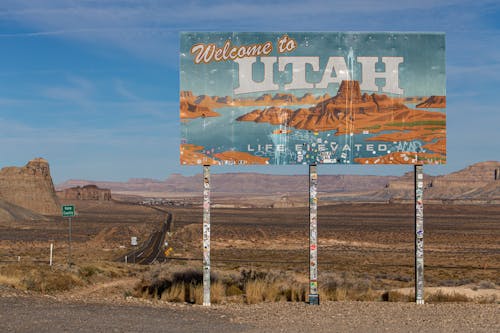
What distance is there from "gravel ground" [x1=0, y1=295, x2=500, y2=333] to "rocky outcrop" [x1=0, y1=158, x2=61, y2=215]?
11360cm

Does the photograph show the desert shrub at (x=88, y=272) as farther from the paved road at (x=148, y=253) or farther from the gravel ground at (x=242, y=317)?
the paved road at (x=148, y=253)

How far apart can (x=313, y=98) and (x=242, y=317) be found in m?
Result: 5.45

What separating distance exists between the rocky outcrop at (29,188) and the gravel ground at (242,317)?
113605 mm

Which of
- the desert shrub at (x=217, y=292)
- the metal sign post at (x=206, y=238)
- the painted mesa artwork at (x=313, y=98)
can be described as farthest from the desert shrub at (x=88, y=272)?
the painted mesa artwork at (x=313, y=98)

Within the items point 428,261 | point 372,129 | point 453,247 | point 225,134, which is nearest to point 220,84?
point 225,134

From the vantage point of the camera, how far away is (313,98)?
15.4m

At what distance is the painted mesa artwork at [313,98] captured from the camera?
15.2 meters

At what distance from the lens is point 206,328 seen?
37.9ft

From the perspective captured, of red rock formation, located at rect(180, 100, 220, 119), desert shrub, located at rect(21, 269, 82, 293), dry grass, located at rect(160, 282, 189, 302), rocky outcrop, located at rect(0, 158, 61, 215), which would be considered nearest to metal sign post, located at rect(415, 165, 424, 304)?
red rock formation, located at rect(180, 100, 220, 119)

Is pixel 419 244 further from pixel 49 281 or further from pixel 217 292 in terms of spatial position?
pixel 49 281

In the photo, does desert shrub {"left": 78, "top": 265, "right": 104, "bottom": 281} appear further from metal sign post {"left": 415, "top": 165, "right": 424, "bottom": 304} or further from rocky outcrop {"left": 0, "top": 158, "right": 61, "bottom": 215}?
rocky outcrop {"left": 0, "top": 158, "right": 61, "bottom": 215}

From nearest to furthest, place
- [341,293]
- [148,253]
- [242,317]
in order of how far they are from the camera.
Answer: [242,317] → [341,293] → [148,253]

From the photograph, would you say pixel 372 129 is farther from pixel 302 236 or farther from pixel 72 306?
pixel 302 236

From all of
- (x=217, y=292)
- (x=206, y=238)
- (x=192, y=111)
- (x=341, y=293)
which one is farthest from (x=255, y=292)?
(x=192, y=111)
